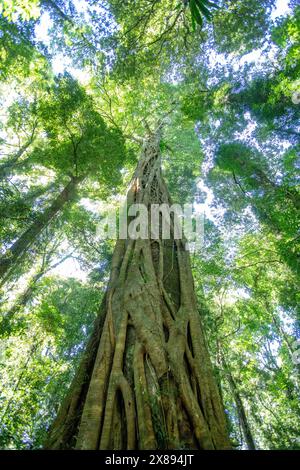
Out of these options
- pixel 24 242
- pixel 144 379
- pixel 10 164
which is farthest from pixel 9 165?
pixel 144 379

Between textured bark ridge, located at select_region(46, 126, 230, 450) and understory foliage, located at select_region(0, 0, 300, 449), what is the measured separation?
0.01m

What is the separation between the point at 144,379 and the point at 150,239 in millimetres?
1953

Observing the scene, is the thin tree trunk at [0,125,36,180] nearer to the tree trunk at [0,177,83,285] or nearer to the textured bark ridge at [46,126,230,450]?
the tree trunk at [0,177,83,285]

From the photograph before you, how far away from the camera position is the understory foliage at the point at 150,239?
203cm

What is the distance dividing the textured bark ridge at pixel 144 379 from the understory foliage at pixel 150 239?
0.04 ft

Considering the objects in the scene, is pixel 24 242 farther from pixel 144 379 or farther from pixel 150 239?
pixel 144 379

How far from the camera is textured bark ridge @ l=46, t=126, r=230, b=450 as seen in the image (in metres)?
1.71

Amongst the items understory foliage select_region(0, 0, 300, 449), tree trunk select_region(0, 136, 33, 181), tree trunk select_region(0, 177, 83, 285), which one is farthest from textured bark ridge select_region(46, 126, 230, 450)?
tree trunk select_region(0, 136, 33, 181)

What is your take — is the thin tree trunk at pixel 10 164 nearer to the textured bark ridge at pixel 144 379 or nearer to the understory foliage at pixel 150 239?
the understory foliage at pixel 150 239

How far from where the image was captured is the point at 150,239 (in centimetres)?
362

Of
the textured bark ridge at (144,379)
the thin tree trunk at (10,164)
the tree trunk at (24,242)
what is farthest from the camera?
the thin tree trunk at (10,164)

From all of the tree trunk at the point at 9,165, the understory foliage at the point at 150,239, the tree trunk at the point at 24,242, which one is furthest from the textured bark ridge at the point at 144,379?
the tree trunk at the point at 9,165

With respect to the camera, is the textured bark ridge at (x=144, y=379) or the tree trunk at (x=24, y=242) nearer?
the textured bark ridge at (x=144, y=379)
